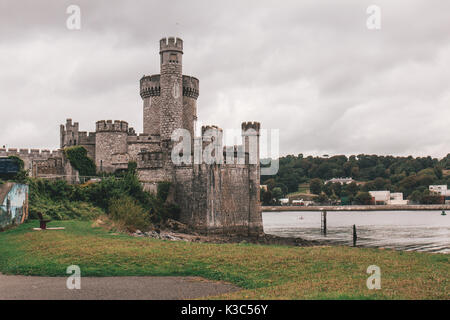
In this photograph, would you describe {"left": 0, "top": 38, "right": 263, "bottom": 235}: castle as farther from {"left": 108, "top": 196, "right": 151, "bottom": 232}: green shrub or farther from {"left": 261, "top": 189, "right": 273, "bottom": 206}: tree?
{"left": 261, "top": 189, "right": 273, "bottom": 206}: tree

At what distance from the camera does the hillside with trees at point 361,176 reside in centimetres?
15821

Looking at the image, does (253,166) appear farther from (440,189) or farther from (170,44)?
(440,189)

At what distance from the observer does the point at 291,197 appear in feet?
543

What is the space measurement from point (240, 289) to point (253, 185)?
1181 inches

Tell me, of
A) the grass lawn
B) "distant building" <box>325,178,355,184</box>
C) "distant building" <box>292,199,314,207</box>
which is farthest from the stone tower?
"distant building" <box>325,178,355,184</box>

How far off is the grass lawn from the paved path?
664mm

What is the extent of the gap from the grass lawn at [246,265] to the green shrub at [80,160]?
2429cm

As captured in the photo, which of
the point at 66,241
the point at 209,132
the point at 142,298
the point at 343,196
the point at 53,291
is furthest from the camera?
the point at 343,196

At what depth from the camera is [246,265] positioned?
15664 millimetres

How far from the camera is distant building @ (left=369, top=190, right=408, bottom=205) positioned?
151 m

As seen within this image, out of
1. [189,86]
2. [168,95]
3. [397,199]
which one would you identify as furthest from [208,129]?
[397,199]

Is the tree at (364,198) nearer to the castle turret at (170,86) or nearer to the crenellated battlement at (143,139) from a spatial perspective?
the castle turret at (170,86)
